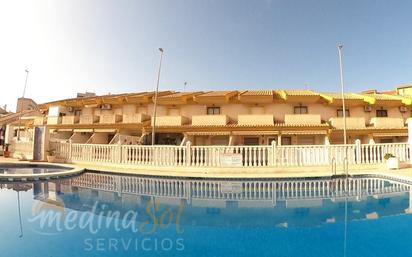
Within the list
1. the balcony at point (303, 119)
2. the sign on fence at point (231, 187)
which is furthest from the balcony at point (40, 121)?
the balcony at point (303, 119)

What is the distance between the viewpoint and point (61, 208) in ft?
23.1

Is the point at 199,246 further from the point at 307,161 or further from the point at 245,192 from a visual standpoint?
the point at 307,161

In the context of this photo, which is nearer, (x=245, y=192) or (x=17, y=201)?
(x=17, y=201)

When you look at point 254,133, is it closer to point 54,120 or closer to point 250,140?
point 250,140

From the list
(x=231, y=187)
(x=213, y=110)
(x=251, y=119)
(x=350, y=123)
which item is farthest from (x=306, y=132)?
(x=231, y=187)

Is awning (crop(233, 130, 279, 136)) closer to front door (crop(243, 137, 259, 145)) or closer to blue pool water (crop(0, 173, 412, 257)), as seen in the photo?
front door (crop(243, 137, 259, 145))

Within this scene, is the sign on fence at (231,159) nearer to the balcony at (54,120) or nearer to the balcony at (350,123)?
the balcony at (350,123)

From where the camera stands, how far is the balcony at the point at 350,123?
77.3ft

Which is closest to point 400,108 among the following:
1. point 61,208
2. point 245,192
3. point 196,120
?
point 196,120

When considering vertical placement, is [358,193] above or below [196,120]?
below

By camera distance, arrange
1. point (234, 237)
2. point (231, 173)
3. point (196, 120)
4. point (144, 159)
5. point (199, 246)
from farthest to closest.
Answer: point (196, 120), point (144, 159), point (231, 173), point (234, 237), point (199, 246)

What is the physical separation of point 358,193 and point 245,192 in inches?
179

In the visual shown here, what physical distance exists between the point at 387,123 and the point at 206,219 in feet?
89.9

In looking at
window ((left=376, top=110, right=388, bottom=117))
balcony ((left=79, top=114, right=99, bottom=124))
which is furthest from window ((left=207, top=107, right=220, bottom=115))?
window ((left=376, top=110, right=388, bottom=117))
